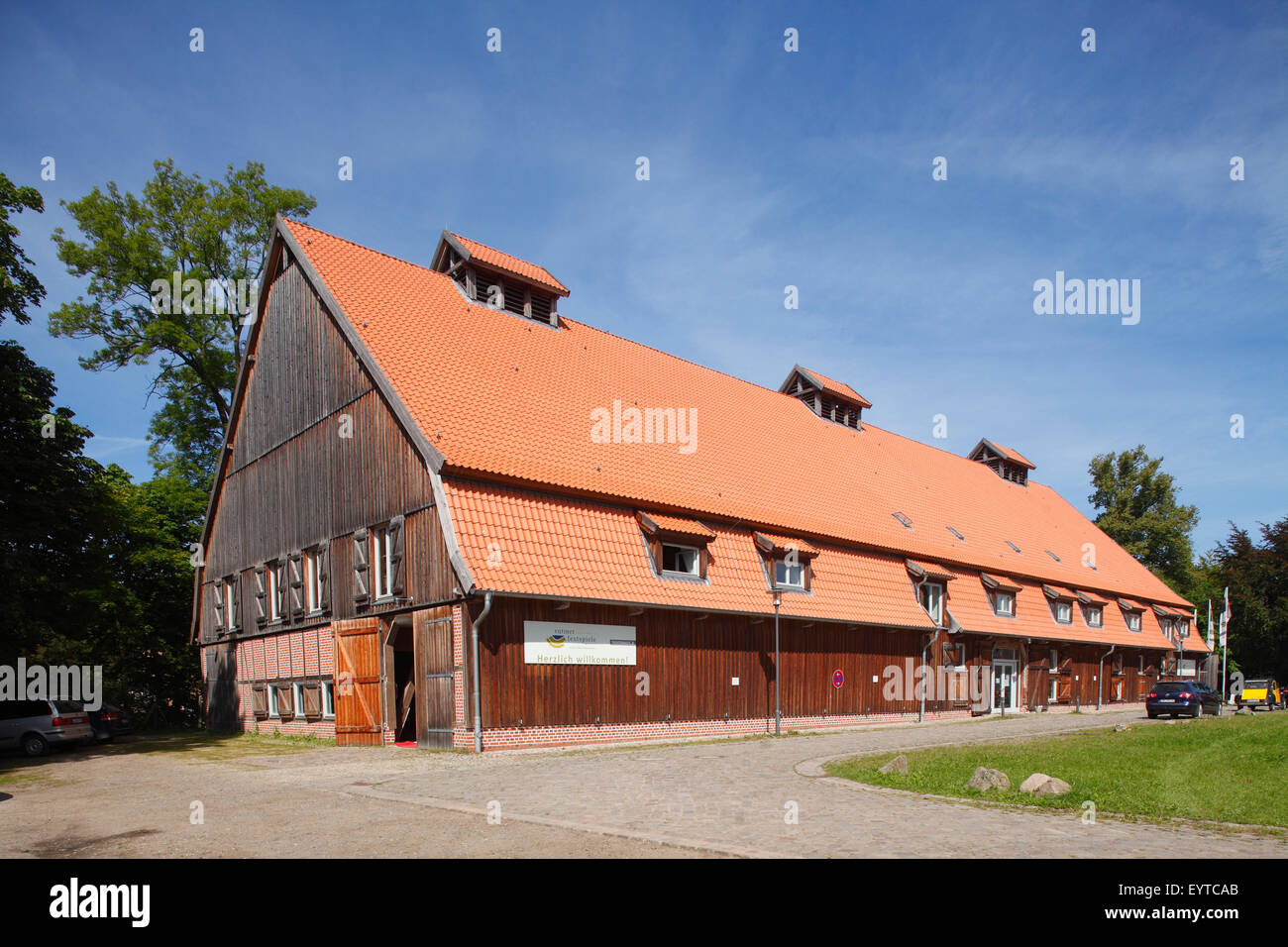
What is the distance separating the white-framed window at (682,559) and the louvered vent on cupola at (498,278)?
9474 millimetres

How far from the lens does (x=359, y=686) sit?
2311cm

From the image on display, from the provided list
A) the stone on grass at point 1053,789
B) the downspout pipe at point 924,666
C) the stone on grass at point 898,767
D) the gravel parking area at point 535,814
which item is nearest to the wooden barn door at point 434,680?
the gravel parking area at point 535,814

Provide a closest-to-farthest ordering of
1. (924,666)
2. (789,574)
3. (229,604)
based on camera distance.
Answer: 1. (789,574)
2. (924,666)
3. (229,604)

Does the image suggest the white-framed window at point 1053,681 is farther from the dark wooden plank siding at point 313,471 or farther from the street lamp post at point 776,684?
the dark wooden plank siding at point 313,471

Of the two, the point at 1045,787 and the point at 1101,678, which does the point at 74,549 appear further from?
the point at 1101,678

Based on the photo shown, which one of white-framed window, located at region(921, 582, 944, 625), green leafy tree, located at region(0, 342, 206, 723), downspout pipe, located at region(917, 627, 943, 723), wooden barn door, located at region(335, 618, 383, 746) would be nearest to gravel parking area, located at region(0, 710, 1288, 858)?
wooden barn door, located at region(335, 618, 383, 746)

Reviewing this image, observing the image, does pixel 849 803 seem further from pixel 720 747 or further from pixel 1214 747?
pixel 1214 747

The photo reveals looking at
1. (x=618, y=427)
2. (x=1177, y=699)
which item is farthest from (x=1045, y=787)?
(x=1177, y=699)

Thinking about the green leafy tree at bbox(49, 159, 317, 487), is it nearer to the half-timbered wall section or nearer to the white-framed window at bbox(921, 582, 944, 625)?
the half-timbered wall section

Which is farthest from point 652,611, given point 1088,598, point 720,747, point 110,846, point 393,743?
point 1088,598

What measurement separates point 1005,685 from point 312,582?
1066 inches

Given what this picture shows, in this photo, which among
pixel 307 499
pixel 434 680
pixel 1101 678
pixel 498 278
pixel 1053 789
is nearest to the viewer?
pixel 1053 789

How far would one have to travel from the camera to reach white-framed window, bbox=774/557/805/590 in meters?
27.0

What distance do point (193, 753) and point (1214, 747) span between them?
22.6 meters
